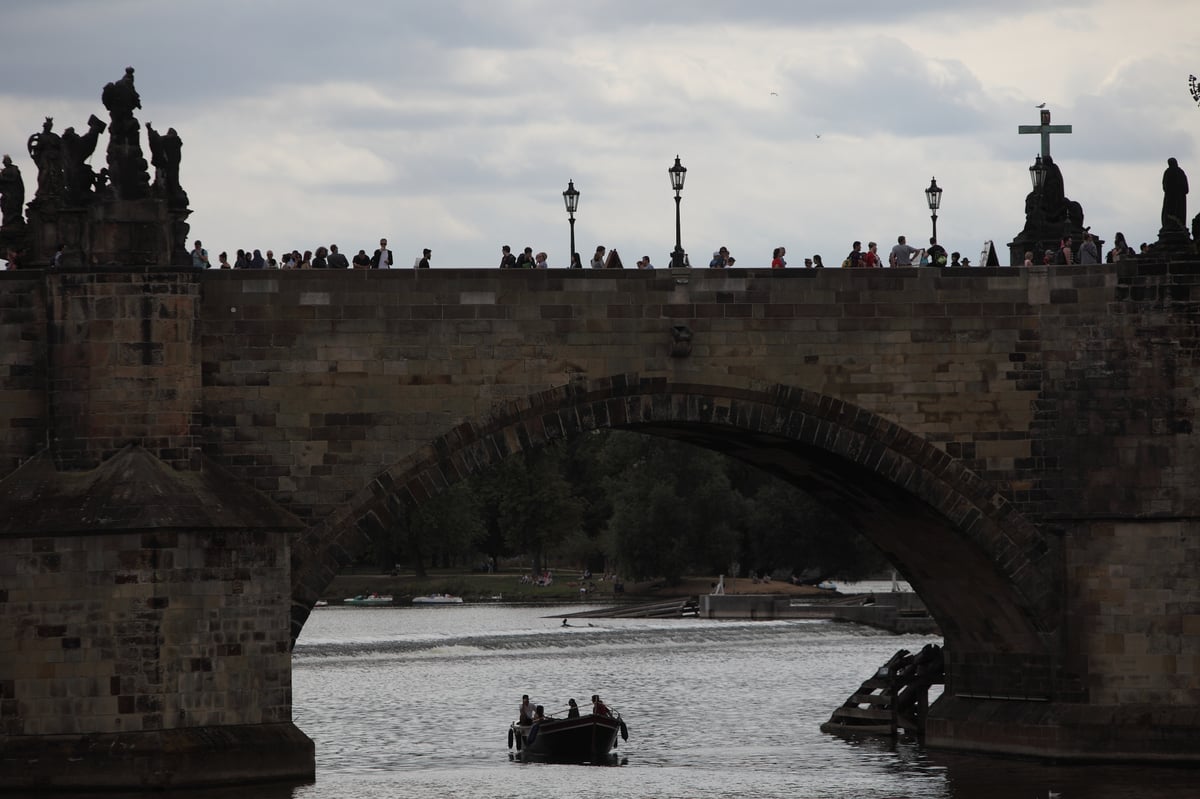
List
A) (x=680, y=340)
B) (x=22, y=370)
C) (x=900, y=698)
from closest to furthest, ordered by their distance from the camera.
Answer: (x=22, y=370), (x=680, y=340), (x=900, y=698)

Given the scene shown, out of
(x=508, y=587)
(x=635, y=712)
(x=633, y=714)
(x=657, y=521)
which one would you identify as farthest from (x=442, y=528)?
(x=633, y=714)

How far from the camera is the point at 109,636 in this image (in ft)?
89.9

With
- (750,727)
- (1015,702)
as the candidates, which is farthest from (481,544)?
(1015,702)

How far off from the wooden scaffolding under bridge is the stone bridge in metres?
3.29

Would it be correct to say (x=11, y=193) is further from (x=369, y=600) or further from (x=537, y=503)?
(x=537, y=503)

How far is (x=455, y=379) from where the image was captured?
3005 centimetres

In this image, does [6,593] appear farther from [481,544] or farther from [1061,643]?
[481,544]

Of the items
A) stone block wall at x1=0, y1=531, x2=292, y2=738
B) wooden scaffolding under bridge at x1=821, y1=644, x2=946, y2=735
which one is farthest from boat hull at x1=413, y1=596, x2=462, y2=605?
stone block wall at x1=0, y1=531, x2=292, y2=738

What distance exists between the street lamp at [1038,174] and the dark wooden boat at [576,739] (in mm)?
11031

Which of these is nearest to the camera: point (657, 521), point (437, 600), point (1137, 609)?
point (1137, 609)

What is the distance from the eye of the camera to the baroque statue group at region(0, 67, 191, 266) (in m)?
28.7

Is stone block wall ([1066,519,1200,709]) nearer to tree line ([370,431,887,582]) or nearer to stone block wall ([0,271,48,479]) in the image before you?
stone block wall ([0,271,48,479])

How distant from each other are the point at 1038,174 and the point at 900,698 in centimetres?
965

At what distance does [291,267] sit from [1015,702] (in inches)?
502
